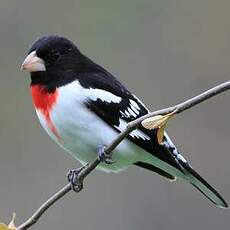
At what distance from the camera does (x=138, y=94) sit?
6824 mm

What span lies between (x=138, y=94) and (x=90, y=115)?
316 cm

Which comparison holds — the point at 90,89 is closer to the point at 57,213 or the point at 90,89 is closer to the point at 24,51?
the point at 57,213

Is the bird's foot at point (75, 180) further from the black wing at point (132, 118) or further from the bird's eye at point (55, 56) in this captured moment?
the bird's eye at point (55, 56)

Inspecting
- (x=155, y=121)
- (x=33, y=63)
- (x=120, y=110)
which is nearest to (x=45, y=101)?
(x=33, y=63)

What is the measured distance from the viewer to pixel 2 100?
24.6 feet

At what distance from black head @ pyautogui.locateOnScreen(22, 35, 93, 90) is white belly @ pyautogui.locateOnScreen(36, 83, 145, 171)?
0.11 m

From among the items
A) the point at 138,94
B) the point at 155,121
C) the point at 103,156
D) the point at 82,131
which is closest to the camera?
the point at 155,121

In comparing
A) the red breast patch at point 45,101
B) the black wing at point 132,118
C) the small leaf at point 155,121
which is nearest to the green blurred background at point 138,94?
the black wing at point 132,118

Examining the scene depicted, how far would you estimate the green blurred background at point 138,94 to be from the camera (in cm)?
630

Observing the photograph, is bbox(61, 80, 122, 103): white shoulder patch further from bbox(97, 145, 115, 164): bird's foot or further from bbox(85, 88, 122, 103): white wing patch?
bbox(97, 145, 115, 164): bird's foot

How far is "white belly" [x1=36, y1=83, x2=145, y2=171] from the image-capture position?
11.9 feet

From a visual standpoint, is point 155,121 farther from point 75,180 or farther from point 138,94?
point 138,94

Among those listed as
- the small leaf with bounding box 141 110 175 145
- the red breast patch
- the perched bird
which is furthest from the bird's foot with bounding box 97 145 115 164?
the small leaf with bounding box 141 110 175 145

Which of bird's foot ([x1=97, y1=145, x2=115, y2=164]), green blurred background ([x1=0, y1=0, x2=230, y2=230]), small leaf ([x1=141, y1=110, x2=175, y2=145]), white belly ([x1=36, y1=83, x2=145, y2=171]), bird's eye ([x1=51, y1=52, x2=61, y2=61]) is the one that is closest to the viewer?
small leaf ([x1=141, y1=110, x2=175, y2=145])
